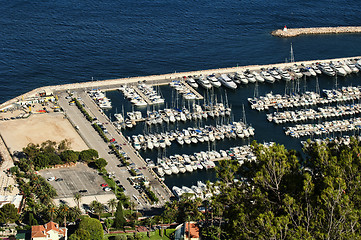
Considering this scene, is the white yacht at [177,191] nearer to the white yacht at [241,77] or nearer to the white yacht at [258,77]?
the white yacht at [241,77]

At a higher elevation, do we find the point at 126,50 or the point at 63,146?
the point at 126,50

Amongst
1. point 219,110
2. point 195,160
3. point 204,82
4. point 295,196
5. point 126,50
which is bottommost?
point 195,160

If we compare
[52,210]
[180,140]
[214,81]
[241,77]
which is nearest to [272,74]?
[241,77]

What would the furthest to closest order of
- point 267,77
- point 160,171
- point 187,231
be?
point 267,77 → point 160,171 → point 187,231

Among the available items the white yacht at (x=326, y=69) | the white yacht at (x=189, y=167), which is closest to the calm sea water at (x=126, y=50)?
the white yacht at (x=326, y=69)

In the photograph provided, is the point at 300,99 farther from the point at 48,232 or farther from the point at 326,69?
the point at 48,232
